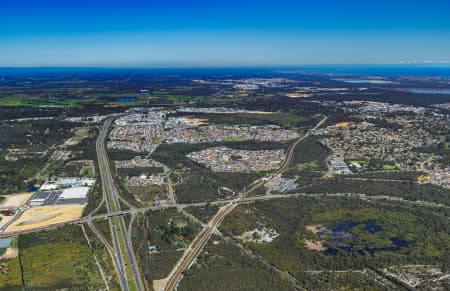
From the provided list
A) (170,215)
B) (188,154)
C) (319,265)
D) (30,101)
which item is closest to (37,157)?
(188,154)

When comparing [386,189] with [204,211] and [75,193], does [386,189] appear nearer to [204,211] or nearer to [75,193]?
[204,211]

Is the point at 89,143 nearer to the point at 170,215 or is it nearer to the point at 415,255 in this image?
the point at 170,215

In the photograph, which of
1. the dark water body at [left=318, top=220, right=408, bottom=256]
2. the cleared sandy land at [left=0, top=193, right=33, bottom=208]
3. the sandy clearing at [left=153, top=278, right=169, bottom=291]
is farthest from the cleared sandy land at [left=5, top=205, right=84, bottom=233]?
the dark water body at [left=318, top=220, right=408, bottom=256]

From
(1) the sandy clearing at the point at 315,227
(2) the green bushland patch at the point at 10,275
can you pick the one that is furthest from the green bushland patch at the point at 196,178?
(2) the green bushland patch at the point at 10,275

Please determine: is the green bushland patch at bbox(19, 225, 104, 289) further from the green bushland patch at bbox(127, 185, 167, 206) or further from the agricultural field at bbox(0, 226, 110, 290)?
the green bushland patch at bbox(127, 185, 167, 206)

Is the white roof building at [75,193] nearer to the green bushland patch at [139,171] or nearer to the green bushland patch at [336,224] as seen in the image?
the green bushland patch at [139,171]

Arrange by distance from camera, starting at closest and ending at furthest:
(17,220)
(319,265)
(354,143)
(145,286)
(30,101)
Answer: (145,286) → (319,265) → (17,220) → (354,143) → (30,101)
